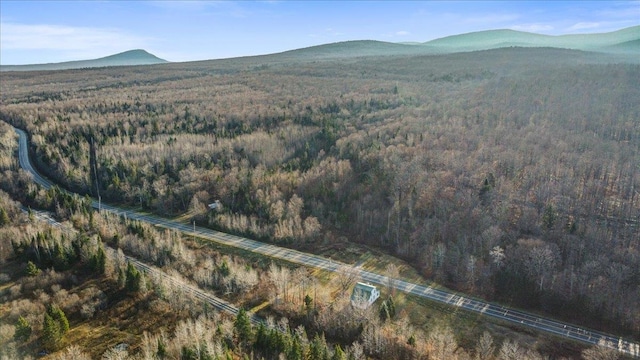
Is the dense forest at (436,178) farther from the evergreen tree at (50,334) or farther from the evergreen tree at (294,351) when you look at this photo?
the evergreen tree at (50,334)

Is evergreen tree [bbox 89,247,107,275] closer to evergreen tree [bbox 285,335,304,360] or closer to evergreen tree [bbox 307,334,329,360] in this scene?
evergreen tree [bbox 285,335,304,360]

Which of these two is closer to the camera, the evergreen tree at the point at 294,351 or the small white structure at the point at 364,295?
the evergreen tree at the point at 294,351

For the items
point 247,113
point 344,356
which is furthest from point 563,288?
point 247,113

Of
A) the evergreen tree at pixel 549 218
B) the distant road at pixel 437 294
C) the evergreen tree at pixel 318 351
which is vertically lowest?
the distant road at pixel 437 294

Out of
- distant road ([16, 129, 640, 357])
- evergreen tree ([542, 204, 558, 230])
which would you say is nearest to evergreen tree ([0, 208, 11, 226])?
distant road ([16, 129, 640, 357])

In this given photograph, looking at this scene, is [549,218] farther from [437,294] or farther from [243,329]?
[243,329]

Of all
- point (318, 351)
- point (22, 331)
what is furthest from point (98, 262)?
point (318, 351)

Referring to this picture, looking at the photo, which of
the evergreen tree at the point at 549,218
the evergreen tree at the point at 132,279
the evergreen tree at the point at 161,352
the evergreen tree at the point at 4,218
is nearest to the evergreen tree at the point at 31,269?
the evergreen tree at the point at 132,279

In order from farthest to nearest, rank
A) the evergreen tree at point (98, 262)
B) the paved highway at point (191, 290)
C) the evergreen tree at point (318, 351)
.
A: the evergreen tree at point (98, 262) → the paved highway at point (191, 290) → the evergreen tree at point (318, 351)
